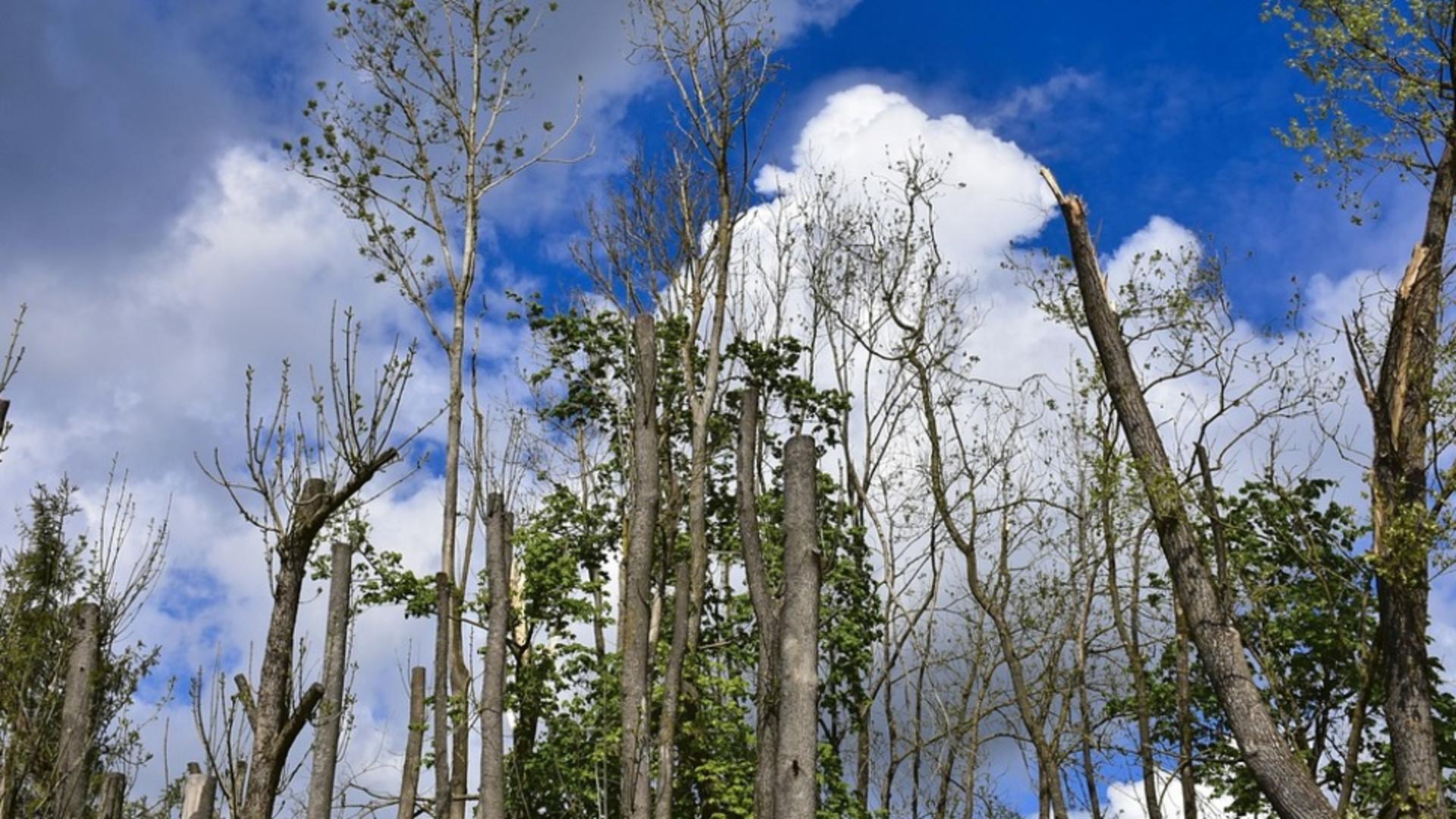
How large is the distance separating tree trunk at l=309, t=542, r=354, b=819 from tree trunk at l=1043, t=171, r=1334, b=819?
7608 millimetres

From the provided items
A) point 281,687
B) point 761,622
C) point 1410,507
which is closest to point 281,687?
point 281,687

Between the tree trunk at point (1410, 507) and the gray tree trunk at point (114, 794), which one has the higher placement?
the tree trunk at point (1410, 507)

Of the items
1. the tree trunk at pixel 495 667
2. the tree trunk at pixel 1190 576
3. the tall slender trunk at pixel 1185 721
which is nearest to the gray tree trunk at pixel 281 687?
the tree trunk at pixel 495 667

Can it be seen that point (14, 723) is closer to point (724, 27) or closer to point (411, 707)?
point (411, 707)

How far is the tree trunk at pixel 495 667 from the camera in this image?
13562 mm

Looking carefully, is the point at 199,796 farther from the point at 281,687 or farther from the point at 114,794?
the point at 281,687

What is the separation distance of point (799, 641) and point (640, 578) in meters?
4.65

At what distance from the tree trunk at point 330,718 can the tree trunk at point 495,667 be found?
143cm

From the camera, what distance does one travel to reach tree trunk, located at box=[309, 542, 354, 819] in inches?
516

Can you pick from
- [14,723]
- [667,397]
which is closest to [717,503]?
[667,397]

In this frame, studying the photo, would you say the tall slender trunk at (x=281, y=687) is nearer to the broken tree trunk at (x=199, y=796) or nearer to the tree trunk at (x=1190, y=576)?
the broken tree trunk at (x=199, y=796)

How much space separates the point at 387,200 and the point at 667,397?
4.28 meters

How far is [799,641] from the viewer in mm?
8789

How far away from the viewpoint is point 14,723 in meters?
12.5
